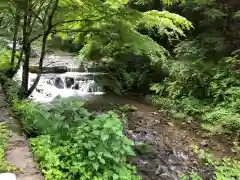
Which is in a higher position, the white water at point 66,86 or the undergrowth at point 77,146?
the undergrowth at point 77,146

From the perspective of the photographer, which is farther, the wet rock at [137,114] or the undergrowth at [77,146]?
the wet rock at [137,114]

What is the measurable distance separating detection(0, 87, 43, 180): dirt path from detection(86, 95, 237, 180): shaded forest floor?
226 centimetres

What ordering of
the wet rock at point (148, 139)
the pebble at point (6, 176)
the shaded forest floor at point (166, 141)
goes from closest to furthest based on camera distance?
the pebble at point (6, 176) < the shaded forest floor at point (166, 141) < the wet rock at point (148, 139)

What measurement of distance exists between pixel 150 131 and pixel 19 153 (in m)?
4.14

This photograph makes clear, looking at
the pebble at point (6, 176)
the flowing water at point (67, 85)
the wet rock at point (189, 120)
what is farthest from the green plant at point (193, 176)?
the flowing water at point (67, 85)

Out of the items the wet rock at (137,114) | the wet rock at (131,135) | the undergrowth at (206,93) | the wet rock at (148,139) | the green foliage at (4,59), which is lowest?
the wet rock at (148,139)

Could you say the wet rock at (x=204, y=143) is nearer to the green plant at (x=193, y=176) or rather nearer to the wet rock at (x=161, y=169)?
the green plant at (x=193, y=176)

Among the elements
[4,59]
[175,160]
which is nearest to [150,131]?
[175,160]

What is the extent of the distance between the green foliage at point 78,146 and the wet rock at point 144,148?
1.82 metres

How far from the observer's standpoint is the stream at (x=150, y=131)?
5.49m

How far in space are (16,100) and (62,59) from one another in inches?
303

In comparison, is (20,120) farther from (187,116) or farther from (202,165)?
(187,116)

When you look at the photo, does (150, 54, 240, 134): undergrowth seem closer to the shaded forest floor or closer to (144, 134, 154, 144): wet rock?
the shaded forest floor

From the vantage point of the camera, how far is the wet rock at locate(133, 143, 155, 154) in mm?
5891
